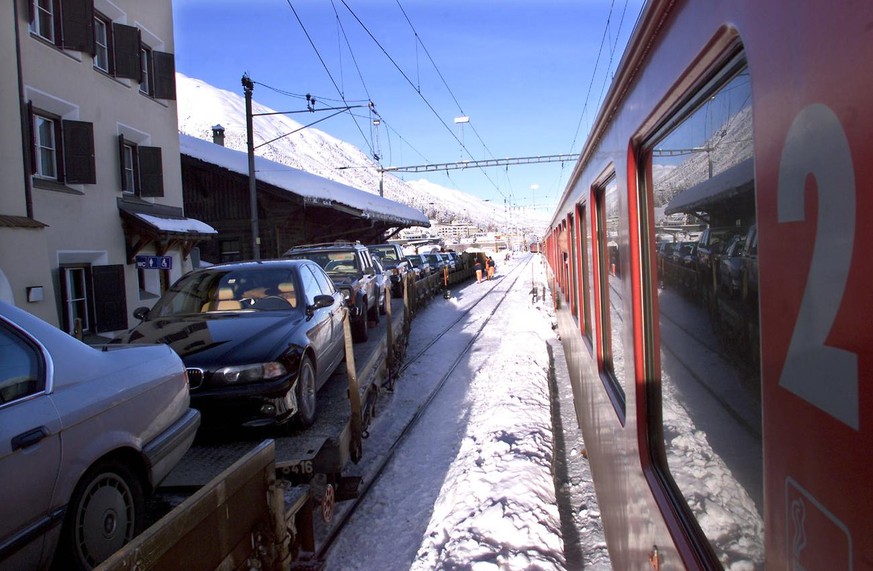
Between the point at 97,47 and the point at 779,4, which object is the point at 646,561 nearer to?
the point at 779,4

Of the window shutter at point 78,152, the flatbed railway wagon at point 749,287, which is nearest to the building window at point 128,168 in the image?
the window shutter at point 78,152

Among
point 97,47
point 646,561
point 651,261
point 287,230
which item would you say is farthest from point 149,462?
point 287,230

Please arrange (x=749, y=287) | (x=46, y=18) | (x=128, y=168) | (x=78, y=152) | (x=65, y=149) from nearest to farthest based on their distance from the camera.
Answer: (x=749, y=287) → (x=46, y=18) → (x=65, y=149) → (x=78, y=152) → (x=128, y=168)

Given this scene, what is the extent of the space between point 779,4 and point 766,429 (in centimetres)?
81

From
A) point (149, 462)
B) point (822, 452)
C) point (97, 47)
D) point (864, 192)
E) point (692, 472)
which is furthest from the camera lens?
point (97, 47)

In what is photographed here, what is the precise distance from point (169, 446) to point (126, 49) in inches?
547

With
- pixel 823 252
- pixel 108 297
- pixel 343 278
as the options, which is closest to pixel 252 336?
pixel 823 252

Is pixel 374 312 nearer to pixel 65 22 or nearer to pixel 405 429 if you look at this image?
pixel 405 429

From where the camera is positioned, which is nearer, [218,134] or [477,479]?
[477,479]

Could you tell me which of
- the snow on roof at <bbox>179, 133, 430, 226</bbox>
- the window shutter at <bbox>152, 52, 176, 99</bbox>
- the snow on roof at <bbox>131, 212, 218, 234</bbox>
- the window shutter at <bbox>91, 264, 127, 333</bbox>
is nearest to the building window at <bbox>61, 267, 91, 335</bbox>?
the window shutter at <bbox>91, 264, 127, 333</bbox>

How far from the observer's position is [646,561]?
2402 millimetres

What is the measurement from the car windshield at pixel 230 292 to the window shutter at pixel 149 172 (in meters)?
10.2

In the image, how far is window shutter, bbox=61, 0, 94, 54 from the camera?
1224cm

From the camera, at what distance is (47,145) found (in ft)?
40.3
